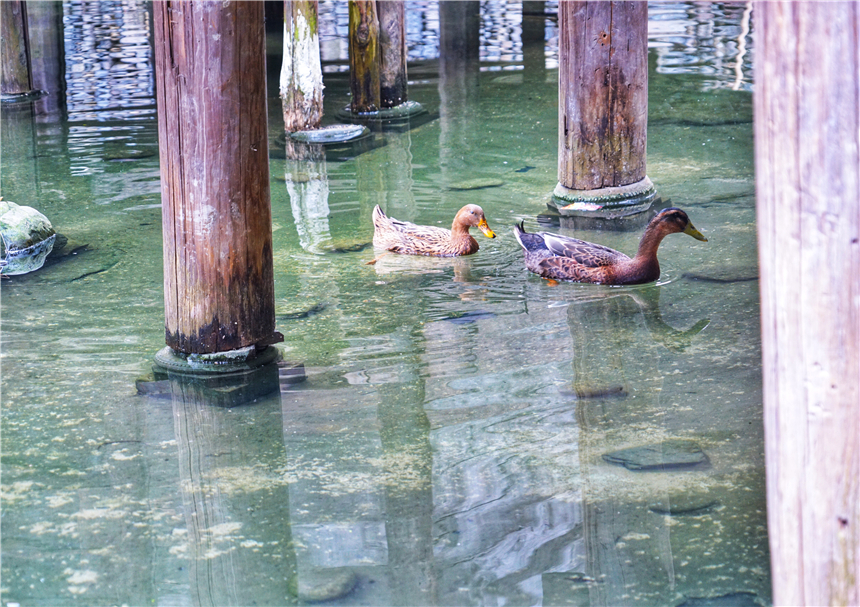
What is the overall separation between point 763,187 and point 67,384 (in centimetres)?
365

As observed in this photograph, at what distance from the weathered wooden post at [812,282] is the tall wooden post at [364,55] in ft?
27.5

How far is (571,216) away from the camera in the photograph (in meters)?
7.71

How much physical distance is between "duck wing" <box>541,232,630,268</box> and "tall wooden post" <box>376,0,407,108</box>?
15.8 ft

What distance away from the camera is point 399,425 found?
175 inches

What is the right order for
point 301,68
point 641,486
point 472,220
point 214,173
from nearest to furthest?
point 641,486, point 214,173, point 472,220, point 301,68

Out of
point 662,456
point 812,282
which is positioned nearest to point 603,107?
point 662,456

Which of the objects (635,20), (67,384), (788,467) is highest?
(635,20)

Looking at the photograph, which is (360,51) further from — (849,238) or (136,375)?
(849,238)

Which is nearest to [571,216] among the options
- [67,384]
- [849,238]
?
[67,384]

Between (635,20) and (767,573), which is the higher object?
(635,20)

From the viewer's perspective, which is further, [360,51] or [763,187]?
[360,51]

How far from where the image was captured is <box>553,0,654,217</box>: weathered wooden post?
7309 mm

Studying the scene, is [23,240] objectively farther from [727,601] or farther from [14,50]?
[14,50]

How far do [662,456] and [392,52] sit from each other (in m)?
7.37
